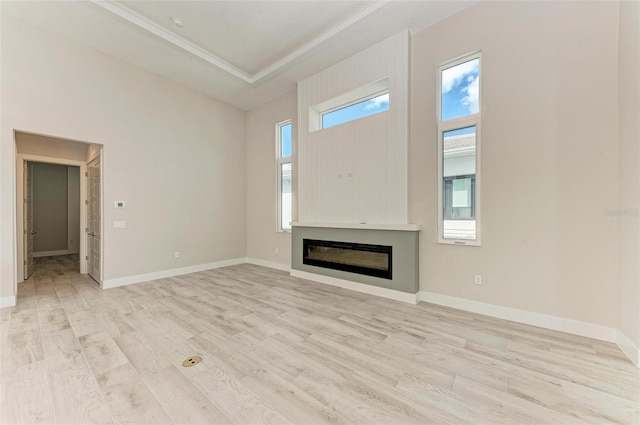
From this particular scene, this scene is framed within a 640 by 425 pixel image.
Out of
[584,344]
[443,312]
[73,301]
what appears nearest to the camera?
[584,344]

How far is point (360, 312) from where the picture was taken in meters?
3.25

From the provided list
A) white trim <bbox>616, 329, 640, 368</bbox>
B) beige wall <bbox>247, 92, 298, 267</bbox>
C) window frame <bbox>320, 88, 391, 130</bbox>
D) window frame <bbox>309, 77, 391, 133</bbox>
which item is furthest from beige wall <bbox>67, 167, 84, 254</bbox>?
white trim <bbox>616, 329, 640, 368</bbox>

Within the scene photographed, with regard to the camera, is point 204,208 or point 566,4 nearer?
point 566,4

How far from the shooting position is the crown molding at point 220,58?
338cm

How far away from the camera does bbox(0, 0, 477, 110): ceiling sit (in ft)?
11.0

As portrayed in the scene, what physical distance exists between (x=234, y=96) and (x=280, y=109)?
110cm

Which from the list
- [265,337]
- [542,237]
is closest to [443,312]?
[542,237]

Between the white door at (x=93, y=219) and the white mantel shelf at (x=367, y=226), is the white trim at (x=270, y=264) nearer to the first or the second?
the white mantel shelf at (x=367, y=226)

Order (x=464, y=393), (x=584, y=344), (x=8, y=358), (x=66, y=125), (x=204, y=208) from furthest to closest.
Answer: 1. (x=204, y=208)
2. (x=66, y=125)
3. (x=584, y=344)
4. (x=8, y=358)
5. (x=464, y=393)

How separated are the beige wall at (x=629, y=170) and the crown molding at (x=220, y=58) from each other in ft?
8.13

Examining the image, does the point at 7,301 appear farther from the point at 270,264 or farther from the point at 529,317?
the point at 529,317

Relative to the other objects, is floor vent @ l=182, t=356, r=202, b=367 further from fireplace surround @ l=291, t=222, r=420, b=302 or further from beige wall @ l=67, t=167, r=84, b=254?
beige wall @ l=67, t=167, r=84, b=254

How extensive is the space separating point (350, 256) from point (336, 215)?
2.59 feet

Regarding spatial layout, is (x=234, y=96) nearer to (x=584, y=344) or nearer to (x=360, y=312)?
(x=360, y=312)
